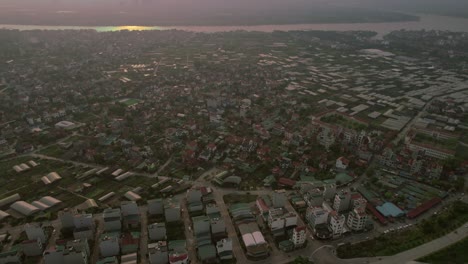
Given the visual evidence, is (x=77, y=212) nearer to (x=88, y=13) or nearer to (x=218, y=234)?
(x=218, y=234)

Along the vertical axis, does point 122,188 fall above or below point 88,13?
below

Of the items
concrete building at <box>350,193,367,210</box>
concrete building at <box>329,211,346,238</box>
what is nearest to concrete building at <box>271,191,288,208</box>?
concrete building at <box>329,211,346,238</box>

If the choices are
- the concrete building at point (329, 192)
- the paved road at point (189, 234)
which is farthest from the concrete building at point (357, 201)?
the paved road at point (189, 234)

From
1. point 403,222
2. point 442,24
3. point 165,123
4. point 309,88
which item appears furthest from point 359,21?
point 403,222

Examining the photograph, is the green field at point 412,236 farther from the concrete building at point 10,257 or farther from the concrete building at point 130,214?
the concrete building at point 10,257

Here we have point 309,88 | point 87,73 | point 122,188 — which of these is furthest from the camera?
point 87,73

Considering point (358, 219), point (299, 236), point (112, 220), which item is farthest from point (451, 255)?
point (112, 220)

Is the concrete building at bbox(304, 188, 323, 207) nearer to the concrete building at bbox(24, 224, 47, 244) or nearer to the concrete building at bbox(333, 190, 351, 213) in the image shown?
the concrete building at bbox(333, 190, 351, 213)
